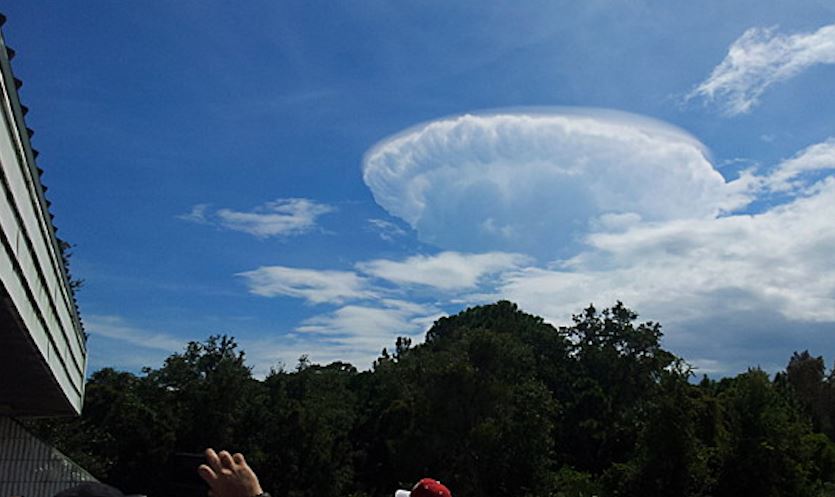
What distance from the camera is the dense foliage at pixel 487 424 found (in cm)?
3266

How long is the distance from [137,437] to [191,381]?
17.4ft

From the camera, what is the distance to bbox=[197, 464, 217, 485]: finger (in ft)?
7.06

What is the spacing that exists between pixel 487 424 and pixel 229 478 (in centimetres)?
4157

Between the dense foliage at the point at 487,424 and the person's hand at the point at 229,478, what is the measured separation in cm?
3102

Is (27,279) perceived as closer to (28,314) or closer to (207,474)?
(28,314)

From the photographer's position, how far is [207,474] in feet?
7.10

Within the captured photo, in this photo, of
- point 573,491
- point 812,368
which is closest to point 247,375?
point 573,491

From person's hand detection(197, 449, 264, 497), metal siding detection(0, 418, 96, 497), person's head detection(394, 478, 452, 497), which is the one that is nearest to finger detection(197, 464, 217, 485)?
person's hand detection(197, 449, 264, 497)

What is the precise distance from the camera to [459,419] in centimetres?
4519

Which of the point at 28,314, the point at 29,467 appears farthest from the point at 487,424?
the point at 28,314

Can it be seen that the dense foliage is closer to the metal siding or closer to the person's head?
the metal siding

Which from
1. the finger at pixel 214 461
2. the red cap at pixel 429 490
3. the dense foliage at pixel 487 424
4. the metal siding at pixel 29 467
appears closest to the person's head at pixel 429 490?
the red cap at pixel 429 490

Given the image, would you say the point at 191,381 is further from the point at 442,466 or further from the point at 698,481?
the point at 698,481

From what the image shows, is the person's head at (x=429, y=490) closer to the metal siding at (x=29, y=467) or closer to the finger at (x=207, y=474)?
the finger at (x=207, y=474)
